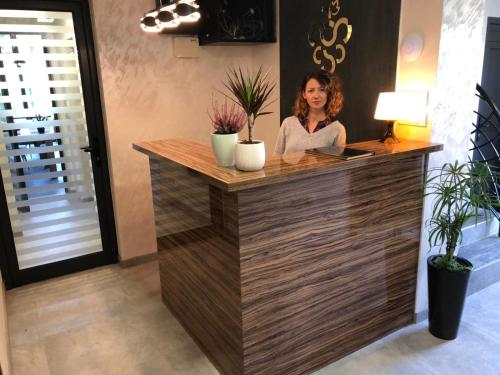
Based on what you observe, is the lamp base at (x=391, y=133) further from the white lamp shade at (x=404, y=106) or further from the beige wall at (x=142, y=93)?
the beige wall at (x=142, y=93)

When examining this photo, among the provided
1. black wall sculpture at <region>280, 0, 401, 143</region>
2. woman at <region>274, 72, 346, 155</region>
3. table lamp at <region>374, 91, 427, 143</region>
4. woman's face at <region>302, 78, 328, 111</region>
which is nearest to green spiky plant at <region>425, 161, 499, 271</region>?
table lamp at <region>374, 91, 427, 143</region>

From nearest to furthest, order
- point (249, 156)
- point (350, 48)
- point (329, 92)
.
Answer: point (249, 156), point (329, 92), point (350, 48)

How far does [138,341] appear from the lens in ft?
8.38

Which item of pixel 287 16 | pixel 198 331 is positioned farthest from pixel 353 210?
pixel 287 16

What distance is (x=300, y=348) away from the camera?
7.02 ft

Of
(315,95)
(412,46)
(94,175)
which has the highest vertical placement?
(412,46)

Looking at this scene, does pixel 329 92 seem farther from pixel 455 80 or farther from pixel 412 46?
pixel 455 80

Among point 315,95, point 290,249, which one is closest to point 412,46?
point 315,95

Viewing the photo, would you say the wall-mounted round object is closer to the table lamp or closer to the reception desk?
the table lamp

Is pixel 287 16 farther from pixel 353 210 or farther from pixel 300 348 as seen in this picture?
pixel 300 348

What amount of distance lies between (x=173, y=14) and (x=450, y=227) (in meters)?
2.05

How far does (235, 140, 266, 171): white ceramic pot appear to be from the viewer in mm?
1767

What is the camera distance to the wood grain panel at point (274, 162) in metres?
1.70

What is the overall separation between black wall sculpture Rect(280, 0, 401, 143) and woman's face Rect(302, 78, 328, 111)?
40 cm
